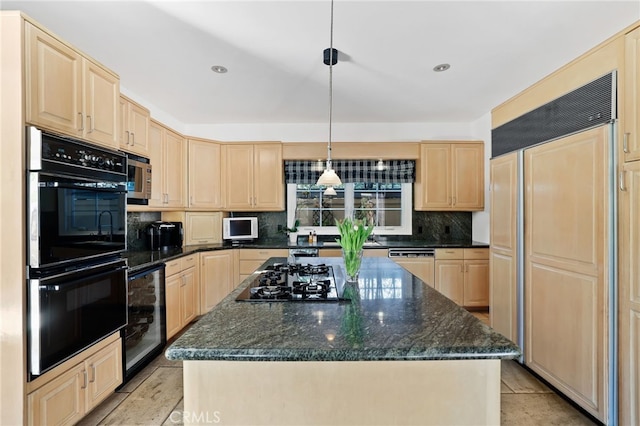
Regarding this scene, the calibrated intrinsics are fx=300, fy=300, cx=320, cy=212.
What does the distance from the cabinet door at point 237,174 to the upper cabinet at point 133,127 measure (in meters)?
1.22

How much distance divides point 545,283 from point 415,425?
5.86 ft

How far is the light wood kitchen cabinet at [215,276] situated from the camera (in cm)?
354

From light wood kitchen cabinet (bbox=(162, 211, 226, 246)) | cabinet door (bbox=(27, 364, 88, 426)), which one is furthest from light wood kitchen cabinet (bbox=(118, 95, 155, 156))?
cabinet door (bbox=(27, 364, 88, 426))

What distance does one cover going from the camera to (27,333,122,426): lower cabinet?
1516 millimetres

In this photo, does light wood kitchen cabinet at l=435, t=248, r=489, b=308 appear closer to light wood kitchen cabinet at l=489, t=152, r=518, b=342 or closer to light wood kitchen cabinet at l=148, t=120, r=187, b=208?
light wood kitchen cabinet at l=489, t=152, r=518, b=342

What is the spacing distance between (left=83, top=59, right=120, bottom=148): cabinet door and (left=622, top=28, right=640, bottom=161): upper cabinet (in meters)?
3.08

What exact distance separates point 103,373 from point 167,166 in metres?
2.09

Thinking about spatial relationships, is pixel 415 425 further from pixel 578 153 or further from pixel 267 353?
pixel 578 153

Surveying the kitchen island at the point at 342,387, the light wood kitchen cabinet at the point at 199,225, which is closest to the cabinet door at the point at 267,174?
the light wood kitchen cabinet at the point at 199,225

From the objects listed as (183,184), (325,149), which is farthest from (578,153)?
(183,184)

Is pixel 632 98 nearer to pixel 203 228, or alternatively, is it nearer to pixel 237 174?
pixel 237 174

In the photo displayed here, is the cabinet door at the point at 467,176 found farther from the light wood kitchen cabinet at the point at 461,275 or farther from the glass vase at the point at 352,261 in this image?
the glass vase at the point at 352,261

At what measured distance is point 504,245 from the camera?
8.70 feet

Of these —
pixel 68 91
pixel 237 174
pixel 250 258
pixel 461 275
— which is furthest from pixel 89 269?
pixel 461 275
